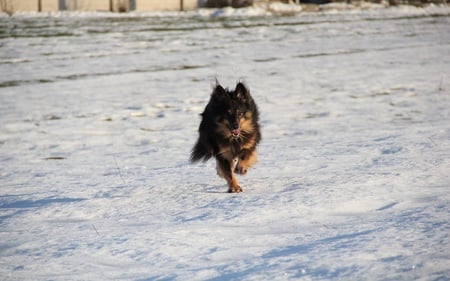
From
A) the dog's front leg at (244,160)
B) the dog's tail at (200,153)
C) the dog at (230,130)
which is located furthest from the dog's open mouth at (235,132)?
the dog's tail at (200,153)

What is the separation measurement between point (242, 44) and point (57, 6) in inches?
605

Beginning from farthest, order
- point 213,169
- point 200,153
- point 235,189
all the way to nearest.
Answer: point 213,169 → point 200,153 → point 235,189

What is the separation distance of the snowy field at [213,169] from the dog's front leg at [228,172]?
0.15 meters

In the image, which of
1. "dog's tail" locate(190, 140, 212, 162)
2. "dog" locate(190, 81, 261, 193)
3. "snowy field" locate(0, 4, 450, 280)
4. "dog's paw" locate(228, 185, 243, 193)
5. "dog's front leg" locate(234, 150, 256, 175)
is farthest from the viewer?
"dog's tail" locate(190, 140, 212, 162)

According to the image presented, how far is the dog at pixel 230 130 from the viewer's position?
19.7 feet

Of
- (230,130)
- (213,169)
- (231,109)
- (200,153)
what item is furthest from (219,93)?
(213,169)

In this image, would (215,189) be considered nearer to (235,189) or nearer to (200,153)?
(235,189)

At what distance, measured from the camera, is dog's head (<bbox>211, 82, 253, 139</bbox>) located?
598 cm

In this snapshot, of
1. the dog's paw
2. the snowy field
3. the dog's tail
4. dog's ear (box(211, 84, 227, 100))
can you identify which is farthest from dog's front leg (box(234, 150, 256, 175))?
dog's ear (box(211, 84, 227, 100))

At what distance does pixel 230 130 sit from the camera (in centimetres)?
604

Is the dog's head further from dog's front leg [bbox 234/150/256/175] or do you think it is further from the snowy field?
the snowy field

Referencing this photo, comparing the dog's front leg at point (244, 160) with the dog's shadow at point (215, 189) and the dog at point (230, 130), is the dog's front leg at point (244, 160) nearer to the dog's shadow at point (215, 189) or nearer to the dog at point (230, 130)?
the dog at point (230, 130)

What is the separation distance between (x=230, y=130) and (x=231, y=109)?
0.69ft

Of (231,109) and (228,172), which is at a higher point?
(231,109)
